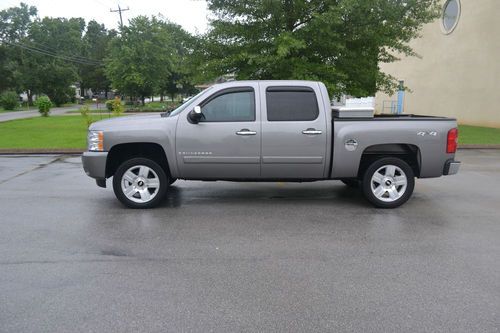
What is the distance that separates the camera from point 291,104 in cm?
657

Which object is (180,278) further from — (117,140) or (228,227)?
(117,140)

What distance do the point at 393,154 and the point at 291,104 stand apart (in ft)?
5.87

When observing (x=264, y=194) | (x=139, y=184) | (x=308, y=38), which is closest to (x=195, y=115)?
(x=139, y=184)

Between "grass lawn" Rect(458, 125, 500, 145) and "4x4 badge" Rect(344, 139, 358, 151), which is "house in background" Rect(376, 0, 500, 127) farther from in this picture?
"4x4 badge" Rect(344, 139, 358, 151)

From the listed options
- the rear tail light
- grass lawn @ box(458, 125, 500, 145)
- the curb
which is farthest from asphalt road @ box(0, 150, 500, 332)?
grass lawn @ box(458, 125, 500, 145)

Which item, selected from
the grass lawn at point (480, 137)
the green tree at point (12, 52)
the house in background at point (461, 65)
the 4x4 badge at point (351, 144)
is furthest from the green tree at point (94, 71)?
the 4x4 badge at point (351, 144)

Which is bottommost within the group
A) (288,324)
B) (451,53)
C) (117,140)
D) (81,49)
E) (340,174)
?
(288,324)

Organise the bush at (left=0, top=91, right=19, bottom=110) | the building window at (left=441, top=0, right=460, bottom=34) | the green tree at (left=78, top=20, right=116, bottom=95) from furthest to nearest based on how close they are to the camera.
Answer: the green tree at (left=78, top=20, right=116, bottom=95) < the bush at (left=0, top=91, right=19, bottom=110) < the building window at (left=441, top=0, right=460, bottom=34)

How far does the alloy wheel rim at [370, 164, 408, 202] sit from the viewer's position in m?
6.64

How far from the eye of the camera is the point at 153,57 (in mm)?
44594

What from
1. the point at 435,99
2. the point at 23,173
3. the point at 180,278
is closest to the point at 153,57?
the point at 435,99

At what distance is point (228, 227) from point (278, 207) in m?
1.28

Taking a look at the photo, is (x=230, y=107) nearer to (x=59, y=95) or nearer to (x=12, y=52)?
(x=59, y=95)

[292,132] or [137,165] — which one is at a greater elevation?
[292,132]
